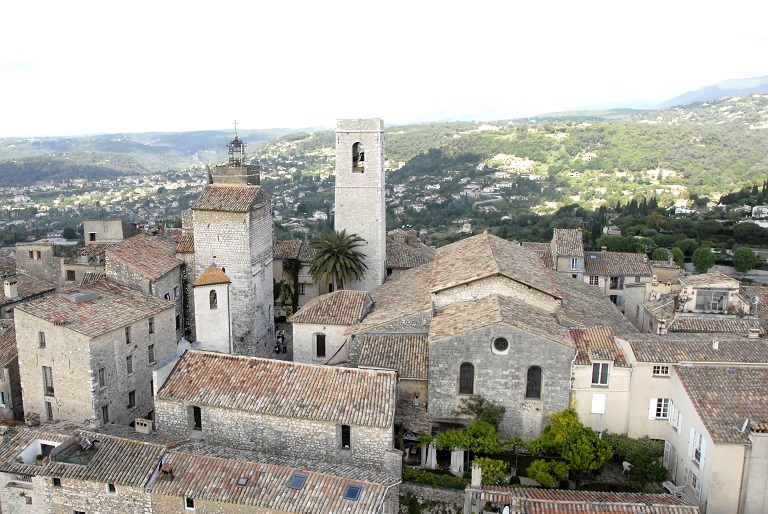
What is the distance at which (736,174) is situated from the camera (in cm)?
13288

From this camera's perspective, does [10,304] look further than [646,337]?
Yes

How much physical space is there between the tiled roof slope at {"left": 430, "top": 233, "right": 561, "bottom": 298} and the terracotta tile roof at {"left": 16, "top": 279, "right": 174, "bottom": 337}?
43.9 ft

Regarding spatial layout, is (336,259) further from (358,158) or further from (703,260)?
(703,260)

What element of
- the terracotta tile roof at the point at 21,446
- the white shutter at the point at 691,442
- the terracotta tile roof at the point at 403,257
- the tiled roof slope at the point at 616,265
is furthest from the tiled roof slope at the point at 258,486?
the tiled roof slope at the point at 616,265

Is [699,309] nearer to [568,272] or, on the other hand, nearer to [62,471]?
[568,272]

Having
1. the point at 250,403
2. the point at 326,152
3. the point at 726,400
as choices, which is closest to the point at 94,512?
the point at 250,403

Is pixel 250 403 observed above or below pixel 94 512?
above

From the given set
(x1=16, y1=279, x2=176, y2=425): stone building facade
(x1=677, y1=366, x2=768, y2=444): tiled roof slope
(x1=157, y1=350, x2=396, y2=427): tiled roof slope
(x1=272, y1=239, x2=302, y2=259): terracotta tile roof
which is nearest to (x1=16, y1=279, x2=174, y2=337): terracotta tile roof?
(x1=16, y1=279, x2=176, y2=425): stone building facade

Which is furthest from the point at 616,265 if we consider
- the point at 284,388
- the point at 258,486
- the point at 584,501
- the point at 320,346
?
the point at 258,486

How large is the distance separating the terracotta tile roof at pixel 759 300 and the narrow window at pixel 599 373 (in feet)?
35.1

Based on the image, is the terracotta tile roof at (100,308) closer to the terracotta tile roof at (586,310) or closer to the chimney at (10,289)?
the chimney at (10,289)

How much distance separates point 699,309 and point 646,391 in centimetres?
1005

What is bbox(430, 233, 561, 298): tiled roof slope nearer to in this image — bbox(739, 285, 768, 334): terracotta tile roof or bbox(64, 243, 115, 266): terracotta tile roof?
bbox(739, 285, 768, 334): terracotta tile roof

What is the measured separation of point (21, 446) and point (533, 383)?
63.1ft
